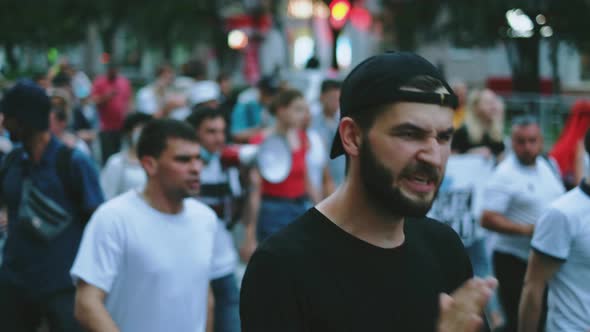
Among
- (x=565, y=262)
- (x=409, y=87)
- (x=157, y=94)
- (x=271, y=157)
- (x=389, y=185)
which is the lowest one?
(x=157, y=94)

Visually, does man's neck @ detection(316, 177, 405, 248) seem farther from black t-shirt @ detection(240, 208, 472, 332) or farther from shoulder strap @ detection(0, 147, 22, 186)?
shoulder strap @ detection(0, 147, 22, 186)

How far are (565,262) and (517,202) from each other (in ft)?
7.55

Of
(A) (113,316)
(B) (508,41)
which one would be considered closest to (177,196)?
(A) (113,316)

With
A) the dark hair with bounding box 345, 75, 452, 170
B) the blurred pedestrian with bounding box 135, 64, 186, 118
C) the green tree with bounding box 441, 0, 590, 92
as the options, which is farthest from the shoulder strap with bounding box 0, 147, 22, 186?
the green tree with bounding box 441, 0, 590, 92

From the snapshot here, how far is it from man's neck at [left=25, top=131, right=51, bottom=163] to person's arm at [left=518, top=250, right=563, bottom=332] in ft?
8.70

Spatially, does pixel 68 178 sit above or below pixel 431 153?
below

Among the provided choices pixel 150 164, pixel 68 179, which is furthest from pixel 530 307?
pixel 68 179

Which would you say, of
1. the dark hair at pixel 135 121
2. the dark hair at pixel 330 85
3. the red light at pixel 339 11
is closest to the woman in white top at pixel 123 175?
the dark hair at pixel 135 121

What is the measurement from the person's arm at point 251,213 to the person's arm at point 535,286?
10.4 ft

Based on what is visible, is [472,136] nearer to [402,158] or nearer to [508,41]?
[402,158]

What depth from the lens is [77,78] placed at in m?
19.0

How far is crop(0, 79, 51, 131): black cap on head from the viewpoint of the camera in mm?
5164

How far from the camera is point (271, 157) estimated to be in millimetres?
7449

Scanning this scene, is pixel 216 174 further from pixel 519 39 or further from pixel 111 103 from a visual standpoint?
pixel 519 39
